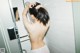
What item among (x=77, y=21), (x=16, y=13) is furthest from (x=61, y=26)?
(x=16, y=13)

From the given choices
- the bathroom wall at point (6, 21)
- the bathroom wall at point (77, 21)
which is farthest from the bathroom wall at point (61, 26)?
the bathroom wall at point (6, 21)

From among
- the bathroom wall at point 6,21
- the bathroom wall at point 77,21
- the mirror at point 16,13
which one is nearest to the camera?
the bathroom wall at point 77,21

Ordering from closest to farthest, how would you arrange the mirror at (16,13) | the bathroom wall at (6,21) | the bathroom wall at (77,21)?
the bathroom wall at (77,21) → the bathroom wall at (6,21) → the mirror at (16,13)

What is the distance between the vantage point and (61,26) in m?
1.76

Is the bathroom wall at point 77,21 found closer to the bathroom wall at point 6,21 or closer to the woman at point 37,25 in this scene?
Answer: the woman at point 37,25

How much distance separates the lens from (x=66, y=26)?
165 cm

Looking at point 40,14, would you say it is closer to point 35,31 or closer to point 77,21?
point 35,31

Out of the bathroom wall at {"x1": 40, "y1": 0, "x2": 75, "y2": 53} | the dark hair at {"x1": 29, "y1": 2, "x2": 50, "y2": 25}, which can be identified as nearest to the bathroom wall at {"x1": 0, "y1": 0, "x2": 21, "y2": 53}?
the dark hair at {"x1": 29, "y1": 2, "x2": 50, "y2": 25}

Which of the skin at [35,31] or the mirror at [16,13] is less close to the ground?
the mirror at [16,13]

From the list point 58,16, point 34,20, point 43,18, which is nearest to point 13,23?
point 34,20

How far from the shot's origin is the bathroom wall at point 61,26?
1.58 meters

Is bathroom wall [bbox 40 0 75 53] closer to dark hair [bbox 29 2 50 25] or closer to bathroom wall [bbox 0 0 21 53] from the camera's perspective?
dark hair [bbox 29 2 50 25]

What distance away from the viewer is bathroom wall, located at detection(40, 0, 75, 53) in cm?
158

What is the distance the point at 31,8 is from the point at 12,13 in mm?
255
